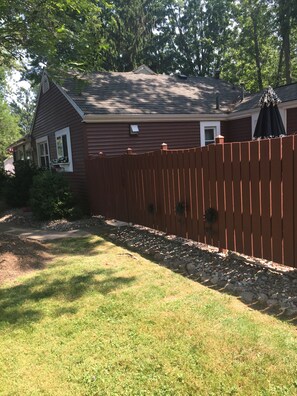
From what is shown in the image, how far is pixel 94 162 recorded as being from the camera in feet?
32.8

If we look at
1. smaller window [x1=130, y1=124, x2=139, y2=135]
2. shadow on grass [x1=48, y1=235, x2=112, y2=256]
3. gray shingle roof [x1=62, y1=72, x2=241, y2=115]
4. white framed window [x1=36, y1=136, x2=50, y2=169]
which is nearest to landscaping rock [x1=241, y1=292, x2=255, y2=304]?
shadow on grass [x1=48, y1=235, x2=112, y2=256]

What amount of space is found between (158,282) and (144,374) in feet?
6.37

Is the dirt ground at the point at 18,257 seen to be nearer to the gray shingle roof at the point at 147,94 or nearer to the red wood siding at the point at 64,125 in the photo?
the red wood siding at the point at 64,125

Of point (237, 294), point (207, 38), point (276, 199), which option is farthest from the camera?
point (207, 38)

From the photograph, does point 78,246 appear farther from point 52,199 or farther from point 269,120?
point 269,120

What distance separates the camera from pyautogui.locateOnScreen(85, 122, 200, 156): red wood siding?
36.2 feet

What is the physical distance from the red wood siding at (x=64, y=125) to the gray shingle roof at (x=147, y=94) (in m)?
0.72

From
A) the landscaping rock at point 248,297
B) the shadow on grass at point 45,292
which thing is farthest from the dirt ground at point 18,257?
the landscaping rock at point 248,297

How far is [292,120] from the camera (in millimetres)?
11578

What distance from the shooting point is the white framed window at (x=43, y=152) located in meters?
15.7

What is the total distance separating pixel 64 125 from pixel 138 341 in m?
10.8

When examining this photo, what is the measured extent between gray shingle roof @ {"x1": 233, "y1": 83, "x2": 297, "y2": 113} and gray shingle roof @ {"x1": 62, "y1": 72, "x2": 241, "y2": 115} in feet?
1.83

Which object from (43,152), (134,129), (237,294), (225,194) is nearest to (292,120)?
(134,129)

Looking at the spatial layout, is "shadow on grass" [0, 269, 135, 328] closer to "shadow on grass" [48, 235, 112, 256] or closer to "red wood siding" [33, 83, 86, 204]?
"shadow on grass" [48, 235, 112, 256]
